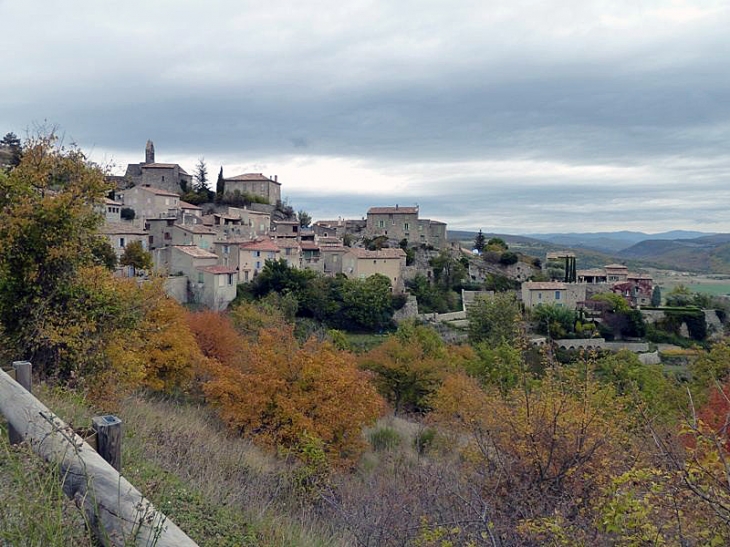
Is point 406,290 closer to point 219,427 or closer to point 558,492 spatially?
point 219,427

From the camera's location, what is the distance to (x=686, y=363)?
38.8 metres

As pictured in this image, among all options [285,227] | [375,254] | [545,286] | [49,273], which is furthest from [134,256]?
[545,286]

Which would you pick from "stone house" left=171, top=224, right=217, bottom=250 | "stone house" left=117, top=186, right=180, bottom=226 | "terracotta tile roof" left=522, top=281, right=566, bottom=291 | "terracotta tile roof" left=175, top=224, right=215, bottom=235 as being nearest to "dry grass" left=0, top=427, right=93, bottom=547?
"stone house" left=171, top=224, right=217, bottom=250

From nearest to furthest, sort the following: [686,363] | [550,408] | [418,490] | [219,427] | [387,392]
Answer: [418,490], [550,408], [219,427], [387,392], [686,363]

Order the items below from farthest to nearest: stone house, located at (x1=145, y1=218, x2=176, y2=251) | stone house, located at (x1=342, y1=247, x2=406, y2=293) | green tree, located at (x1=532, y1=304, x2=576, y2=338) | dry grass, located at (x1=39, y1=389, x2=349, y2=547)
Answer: stone house, located at (x1=342, y1=247, x2=406, y2=293) → stone house, located at (x1=145, y1=218, x2=176, y2=251) → green tree, located at (x1=532, y1=304, x2=576, y2=338) → dry grass, located at (x1=39, y1=389, x2=349, y2=547)

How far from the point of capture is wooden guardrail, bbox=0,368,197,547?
7.09 ft

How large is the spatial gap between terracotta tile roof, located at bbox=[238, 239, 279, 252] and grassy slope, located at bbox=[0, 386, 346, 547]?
34892 mm

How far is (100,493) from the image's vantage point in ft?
7.91

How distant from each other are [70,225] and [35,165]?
1650 mm

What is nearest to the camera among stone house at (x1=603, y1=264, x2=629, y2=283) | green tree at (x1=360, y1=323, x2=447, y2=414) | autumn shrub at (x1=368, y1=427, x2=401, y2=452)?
autumn shrub at (x1=368, y1=427, x2=401, y2=452)

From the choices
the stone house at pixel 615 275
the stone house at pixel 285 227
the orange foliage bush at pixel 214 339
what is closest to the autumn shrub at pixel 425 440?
the orange foliage bush at pixel 214 339

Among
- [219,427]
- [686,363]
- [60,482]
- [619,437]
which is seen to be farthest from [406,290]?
[60,482]

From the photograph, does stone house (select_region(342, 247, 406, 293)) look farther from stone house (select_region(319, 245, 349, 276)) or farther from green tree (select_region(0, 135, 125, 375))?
green tree (select_region(0, 135, 125, 375))

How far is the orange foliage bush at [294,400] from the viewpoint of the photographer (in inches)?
523
